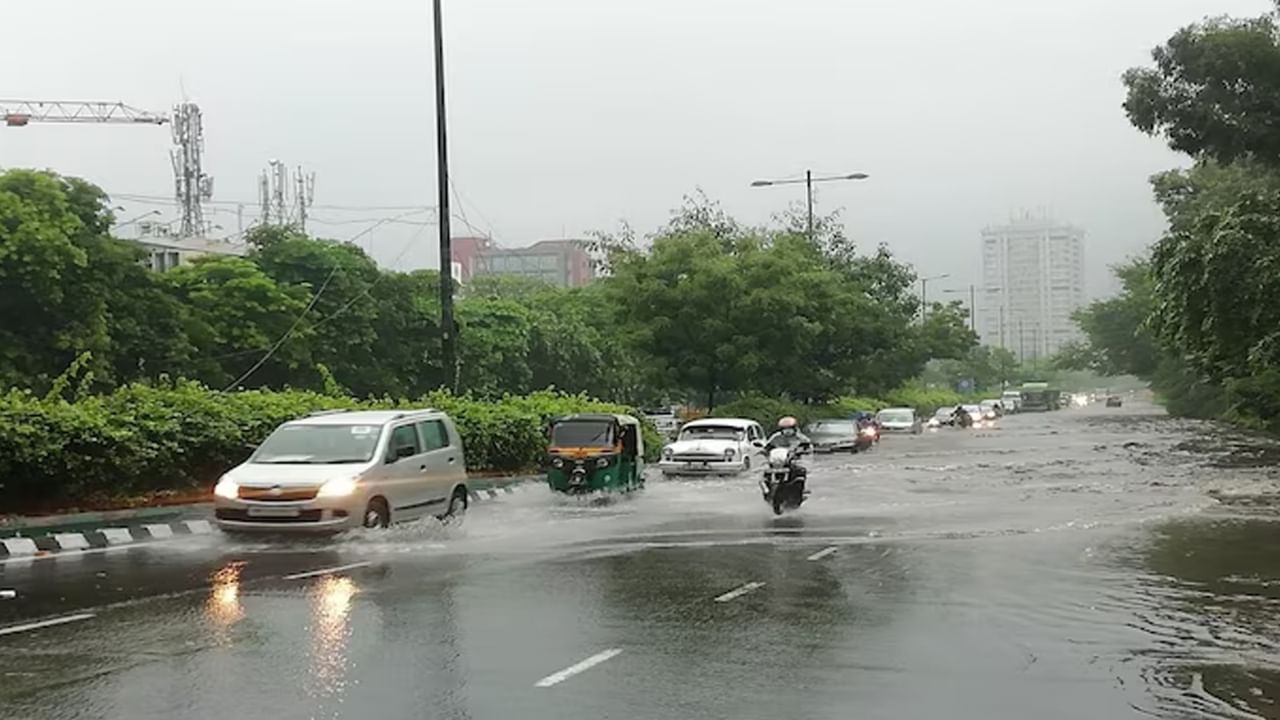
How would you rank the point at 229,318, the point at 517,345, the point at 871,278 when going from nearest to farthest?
1. the point at 229,318
2. the point at 517,345
3. the point at 871,278

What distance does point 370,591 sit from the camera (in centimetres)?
1186

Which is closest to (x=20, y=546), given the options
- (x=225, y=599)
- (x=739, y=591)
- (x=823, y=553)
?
(x=225, y=599)

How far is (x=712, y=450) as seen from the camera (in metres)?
31.7

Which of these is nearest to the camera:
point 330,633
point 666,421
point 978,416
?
point 330,633

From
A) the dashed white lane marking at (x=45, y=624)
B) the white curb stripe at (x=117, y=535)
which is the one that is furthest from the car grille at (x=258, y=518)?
the dashed white lane marking at (x=45, y=624)

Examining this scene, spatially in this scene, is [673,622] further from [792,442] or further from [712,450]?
[712,450]

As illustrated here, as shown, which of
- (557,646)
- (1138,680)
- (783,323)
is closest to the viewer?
(1138,680)

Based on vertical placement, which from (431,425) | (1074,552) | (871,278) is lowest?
(1074,552)

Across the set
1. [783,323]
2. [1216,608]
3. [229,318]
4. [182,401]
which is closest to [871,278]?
[783,323]

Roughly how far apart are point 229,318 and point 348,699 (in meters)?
40.4

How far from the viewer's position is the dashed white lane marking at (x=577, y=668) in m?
8.05

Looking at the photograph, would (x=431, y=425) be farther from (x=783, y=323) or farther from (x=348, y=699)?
(x=783, y=323)

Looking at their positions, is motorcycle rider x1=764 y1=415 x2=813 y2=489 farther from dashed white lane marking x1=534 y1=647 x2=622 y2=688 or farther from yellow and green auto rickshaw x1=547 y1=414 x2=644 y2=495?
dashed white lane marking x1=534 y1=647 x2=622 y2=688

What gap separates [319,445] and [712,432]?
16975 mm
